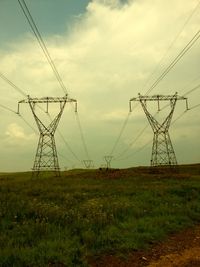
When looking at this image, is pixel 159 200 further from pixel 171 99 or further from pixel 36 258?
pixel 171 99

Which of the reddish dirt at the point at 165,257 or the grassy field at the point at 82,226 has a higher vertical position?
the grassy field at the point at 82,226

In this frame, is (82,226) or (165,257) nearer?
(165,257)

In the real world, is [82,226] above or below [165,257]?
above

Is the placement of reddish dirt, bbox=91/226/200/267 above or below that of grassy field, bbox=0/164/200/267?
below

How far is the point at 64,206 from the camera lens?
2225 centimetres

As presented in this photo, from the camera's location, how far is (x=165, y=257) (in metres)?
15.0

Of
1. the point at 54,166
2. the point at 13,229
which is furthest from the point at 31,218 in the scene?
the point at 54,166

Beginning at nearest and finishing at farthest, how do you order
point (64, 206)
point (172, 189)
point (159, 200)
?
1. point (64, 206)
2. point (159, 200)
3. point (172, 189)

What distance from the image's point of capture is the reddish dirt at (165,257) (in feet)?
46.2

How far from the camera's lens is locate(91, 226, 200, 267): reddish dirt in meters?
14.1

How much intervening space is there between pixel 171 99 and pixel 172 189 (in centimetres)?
3198

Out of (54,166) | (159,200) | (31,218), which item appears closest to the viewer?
(31,218)

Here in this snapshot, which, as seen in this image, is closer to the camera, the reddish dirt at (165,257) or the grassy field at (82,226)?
the reddish dirt at (165,257)

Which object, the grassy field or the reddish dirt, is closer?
the reddish dirt
